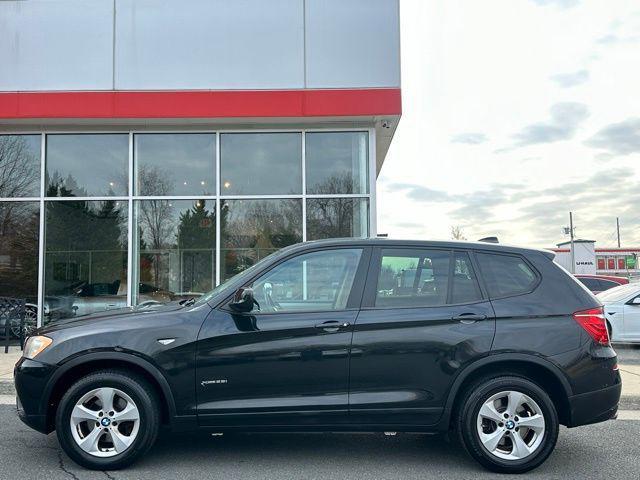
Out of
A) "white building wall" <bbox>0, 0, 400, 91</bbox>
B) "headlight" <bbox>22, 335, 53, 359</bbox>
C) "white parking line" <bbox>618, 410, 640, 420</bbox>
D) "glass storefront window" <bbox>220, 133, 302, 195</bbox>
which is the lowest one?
"white parking line" <bbox>618, 410, 640, 420</bbox>

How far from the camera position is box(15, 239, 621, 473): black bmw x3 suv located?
169 inches

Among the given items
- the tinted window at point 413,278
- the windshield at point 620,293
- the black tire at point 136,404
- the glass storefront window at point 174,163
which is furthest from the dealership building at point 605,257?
the black tire at point 136,404

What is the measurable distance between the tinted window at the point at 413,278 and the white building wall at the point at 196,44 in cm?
649

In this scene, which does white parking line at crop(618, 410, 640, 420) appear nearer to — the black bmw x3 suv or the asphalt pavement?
the asphalt pavement

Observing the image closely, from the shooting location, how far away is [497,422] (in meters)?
4.38

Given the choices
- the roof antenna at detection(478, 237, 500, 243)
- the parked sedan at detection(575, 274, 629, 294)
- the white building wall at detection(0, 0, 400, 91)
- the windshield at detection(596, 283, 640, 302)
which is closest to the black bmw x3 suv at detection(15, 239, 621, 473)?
the roof antenna at detection(478, 237, 500, 243)

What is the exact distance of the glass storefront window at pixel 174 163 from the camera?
11.3 m

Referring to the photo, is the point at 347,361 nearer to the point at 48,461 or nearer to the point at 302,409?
the point at 302,409

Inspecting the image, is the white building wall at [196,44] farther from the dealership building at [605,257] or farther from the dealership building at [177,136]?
the dealership building at [605,257]

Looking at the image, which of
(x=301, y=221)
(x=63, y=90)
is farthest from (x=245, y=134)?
(x=63, y=90)

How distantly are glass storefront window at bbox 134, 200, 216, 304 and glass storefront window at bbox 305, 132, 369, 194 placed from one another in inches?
81.4

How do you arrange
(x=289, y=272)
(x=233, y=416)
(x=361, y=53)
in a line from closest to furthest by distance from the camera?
(x=233, y=416) → (x=289, y=272) → (x=361, y=53)

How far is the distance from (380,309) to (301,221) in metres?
6.79

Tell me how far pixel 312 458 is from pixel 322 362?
3.11ft
